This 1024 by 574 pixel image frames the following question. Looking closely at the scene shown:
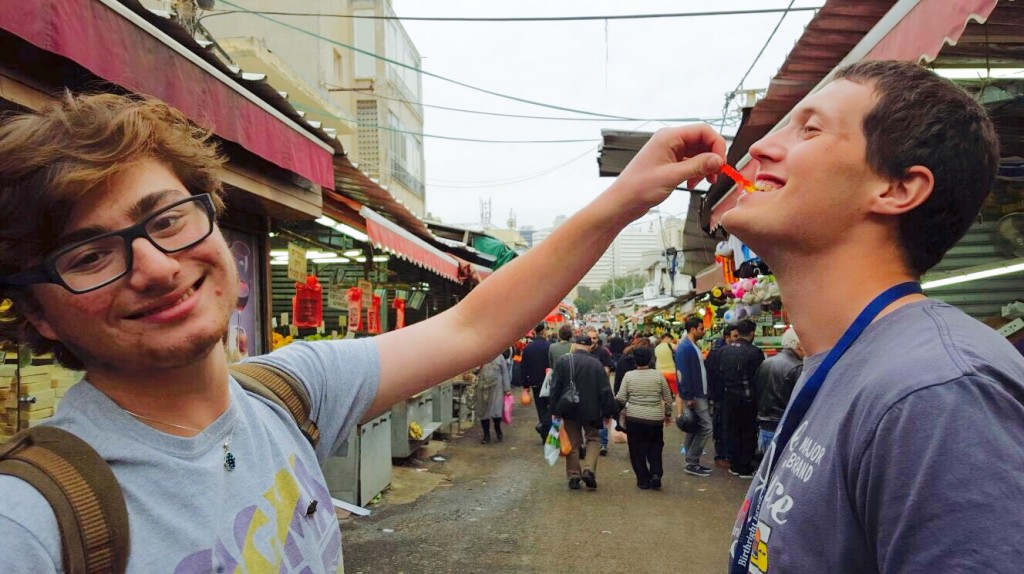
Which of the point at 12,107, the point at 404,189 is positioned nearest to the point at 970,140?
the point at 12,107

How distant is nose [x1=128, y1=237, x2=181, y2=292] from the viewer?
1.22 meters

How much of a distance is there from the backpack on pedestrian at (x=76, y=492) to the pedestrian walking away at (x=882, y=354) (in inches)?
48.2

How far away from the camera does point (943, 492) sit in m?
0.99

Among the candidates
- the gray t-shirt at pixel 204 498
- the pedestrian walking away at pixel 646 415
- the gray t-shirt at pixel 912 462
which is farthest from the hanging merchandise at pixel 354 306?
the gray t-shirt at pixel 912 462

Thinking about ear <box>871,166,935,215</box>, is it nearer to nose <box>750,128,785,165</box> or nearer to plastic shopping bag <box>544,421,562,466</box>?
nose <box>750,128,785,165</box>

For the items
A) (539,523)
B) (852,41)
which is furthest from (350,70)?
(852,41)

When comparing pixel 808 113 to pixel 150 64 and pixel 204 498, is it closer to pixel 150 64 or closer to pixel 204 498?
pixel 204 498

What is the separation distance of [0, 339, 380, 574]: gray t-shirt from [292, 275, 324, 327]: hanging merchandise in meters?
5.74

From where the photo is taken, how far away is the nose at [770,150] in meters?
1.64

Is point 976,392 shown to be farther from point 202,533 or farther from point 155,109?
point 155,109

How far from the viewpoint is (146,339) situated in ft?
4.01

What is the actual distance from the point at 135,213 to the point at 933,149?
5.69 feet

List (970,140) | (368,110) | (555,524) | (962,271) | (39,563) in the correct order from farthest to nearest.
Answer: (368,110) → (555,524) → (962,271) → (970,140) → (39,563)

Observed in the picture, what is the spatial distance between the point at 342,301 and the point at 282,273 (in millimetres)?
2401
